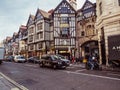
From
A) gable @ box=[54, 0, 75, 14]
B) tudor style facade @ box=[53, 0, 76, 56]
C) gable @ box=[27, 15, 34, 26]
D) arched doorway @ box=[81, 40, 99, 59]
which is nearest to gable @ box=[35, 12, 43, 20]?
Result: gable @ box=[27, 15, 34, 26]

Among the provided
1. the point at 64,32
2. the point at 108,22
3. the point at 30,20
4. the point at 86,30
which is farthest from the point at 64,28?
the point at 108,22

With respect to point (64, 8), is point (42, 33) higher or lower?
lower

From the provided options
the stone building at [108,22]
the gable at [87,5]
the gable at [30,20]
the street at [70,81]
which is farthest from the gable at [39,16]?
the street at [70,81]

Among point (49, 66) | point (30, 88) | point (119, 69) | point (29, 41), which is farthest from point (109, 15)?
point (29, 41)

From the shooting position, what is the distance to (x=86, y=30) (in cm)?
3572

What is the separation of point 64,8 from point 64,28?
17.7 feet

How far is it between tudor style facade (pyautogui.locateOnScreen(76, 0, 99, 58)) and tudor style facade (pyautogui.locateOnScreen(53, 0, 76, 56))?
171 centimetres

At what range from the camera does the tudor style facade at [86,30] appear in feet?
111

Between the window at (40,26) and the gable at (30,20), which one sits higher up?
the gable at (30,20)

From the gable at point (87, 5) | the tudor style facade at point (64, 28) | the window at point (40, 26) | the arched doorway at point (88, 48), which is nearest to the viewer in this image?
the arched doorway at point (88, 48)

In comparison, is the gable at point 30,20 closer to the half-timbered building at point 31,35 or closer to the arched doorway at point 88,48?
the half-timbered building at point 31,35

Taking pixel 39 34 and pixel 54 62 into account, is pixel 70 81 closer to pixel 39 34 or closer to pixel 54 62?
pixel 54 62

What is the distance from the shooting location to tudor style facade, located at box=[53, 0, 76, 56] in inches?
1531

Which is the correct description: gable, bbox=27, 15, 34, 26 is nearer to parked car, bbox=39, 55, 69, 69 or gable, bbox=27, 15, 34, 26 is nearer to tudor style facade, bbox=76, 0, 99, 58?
tudor style facade, bbox=76, 0, 99, 58
